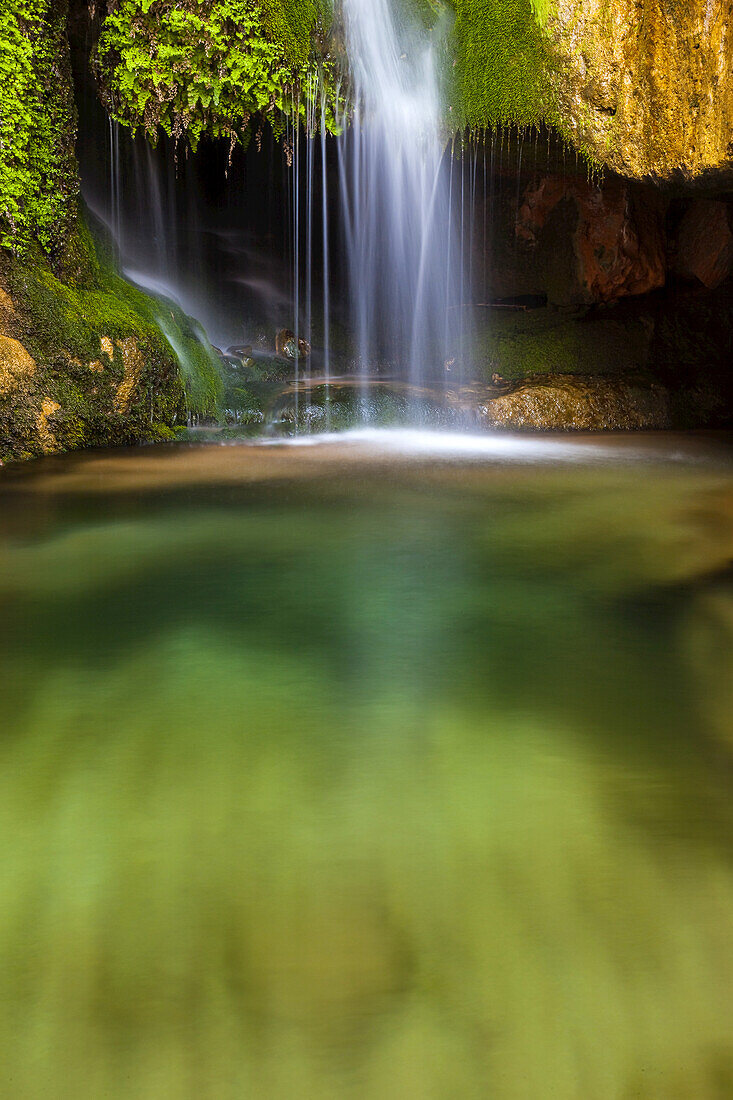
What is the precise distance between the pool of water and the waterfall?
7.02 meters

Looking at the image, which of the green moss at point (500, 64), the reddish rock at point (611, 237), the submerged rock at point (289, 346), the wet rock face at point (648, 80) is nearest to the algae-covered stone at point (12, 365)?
the submerged rock at point (289, 346)

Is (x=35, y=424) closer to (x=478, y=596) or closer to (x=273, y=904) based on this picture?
(x=478, y=596)

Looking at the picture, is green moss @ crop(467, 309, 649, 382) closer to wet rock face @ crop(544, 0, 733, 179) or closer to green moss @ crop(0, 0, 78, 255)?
wet rock face @ crop(544, 0, 733, 179)

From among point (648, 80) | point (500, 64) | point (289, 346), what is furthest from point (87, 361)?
point (648, 80)

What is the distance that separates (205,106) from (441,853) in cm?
951

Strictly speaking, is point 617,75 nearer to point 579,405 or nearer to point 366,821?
point 579,405

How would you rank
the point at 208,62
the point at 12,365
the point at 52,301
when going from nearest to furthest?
1. the point at 12,365
2. the point at 52,301
3. the point at 208,62

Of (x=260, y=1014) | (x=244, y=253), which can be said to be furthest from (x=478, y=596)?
→ (x=244, y=253)

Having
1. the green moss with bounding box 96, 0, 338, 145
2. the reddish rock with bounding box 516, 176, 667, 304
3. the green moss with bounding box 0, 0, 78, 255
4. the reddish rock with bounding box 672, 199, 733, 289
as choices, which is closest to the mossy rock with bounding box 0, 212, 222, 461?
the green moss with bounding box 0, 0, 78, 255

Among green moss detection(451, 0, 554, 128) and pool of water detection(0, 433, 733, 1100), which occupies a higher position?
green moss detection(451, 0, 554, 128)

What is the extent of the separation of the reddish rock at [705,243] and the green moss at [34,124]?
8.84 meters

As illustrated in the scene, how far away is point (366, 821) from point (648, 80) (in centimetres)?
789

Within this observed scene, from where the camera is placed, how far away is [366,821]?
8.07 ft

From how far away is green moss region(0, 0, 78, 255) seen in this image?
8.22 m
